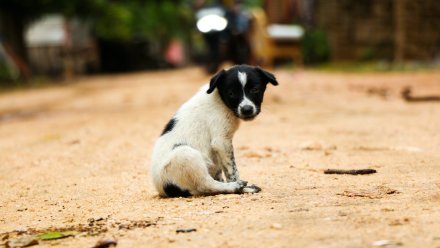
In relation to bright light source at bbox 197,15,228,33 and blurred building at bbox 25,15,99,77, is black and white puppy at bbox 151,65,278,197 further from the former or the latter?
blurred building at bbox 25,15,99,77

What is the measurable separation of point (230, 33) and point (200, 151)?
47.5 feet

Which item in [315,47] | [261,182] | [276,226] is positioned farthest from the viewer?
[315,47]

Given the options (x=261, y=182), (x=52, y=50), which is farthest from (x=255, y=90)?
(x=52, y=50)

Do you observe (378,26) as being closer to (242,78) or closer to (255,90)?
(255,90)

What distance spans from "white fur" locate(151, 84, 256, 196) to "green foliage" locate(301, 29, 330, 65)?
20989mm

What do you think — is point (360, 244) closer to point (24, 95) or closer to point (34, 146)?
point (34, 146)

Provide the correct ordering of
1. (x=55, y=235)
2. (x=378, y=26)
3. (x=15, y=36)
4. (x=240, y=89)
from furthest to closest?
(x=15, y=36) < (x=378, y=26) < (x=240, y=89) < (x=55, y=235)

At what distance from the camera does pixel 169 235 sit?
4.45 m

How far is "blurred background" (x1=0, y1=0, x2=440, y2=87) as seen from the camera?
20.9m

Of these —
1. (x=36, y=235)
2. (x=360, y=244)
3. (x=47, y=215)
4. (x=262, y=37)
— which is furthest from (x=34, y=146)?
(x=262, y=37)

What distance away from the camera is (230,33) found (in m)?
20.0

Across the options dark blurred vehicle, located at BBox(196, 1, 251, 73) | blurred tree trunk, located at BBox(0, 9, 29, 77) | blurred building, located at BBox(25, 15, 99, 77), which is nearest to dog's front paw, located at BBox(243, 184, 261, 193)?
dark blurred vehicle, located at BBox(196, 1, 251, 73)

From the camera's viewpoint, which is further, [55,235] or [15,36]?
[15,36]

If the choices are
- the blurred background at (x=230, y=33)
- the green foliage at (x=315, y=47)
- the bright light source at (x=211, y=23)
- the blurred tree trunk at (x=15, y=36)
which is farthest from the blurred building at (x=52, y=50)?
the bright light source at (x=211, y=23)
